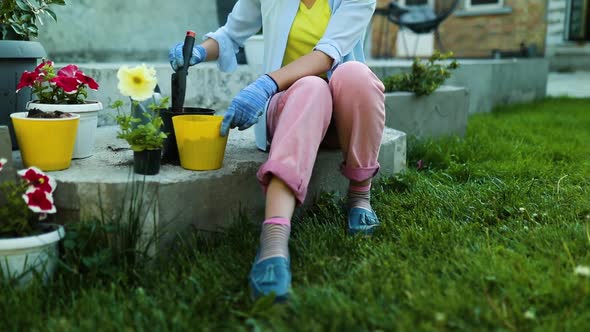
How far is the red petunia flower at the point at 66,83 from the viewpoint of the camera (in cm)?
168

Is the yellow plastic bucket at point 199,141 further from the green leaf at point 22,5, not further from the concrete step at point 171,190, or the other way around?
the green leaf at point 22,5

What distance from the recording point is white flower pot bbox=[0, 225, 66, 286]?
1367 millimetres

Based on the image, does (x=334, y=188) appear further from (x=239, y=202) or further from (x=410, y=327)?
(x=410, y=327)

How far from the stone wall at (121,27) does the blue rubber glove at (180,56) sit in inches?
71.3

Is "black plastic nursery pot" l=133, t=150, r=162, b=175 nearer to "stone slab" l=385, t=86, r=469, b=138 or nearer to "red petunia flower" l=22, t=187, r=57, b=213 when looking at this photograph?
"red petunia flower" l=22, t=187, r=57, b=213

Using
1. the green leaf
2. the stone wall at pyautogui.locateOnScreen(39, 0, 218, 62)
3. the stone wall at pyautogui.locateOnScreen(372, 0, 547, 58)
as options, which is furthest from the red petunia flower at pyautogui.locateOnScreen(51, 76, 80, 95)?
the stone wall at pyautogui.locateOnScreen(372, 0, 547, 58)

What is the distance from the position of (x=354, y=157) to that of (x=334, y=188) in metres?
0.30

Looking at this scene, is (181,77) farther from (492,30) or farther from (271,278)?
(492,30)

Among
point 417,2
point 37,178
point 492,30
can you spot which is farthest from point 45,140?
point 417,2

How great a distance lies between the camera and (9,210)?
142 cm

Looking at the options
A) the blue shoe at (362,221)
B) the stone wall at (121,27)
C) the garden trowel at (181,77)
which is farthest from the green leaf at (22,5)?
the stone wall at (121,27)

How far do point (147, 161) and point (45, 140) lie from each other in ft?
0.89

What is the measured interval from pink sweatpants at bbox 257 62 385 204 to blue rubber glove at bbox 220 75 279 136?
0.07m

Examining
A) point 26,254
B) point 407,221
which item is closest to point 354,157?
point 407,221
